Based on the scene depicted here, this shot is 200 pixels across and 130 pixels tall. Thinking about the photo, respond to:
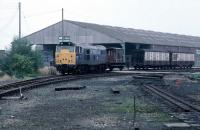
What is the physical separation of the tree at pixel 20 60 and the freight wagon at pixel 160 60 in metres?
17.1

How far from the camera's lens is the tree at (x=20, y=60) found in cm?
3994

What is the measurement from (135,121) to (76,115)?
1888 mm

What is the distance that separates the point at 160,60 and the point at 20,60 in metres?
25.6

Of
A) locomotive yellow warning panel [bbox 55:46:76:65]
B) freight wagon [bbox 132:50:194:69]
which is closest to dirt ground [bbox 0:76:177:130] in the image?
locomotive yellow warning panel [bbox 55:46:76:65]

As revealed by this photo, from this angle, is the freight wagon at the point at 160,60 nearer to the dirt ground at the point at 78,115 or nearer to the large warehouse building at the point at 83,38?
the large warehouse building at the point at 83,38

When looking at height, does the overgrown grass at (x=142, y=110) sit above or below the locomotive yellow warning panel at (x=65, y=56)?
below

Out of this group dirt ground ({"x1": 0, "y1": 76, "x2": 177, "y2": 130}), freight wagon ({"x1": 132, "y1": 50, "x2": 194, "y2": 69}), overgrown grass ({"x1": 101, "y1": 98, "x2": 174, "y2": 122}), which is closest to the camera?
dirt ground ({"x1": 0, "y1": 76, "x2": 177, "y2": 130})

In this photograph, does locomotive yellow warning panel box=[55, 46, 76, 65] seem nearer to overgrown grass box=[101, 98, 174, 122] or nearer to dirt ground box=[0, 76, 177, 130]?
dirt ground box=[0, 76, 177, 130]

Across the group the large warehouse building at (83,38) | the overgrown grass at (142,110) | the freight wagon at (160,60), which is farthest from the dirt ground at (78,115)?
the large warehouse building at (83,38)

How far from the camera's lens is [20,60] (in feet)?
131

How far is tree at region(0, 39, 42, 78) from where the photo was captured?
Result: 3994 centimetres

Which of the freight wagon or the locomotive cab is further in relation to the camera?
the freight wagon

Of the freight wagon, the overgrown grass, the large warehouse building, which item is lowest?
the overgrown grass

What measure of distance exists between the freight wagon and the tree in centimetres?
1713
